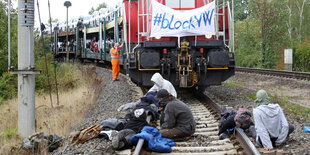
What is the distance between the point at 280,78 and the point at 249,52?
17.4 m

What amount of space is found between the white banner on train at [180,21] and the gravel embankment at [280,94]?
2.00 m

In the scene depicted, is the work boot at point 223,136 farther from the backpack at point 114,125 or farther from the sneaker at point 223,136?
the backpack at point 114,125

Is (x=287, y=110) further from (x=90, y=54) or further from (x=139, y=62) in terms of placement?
(x=90, y=54)

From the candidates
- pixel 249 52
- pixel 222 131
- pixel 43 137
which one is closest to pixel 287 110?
pixel 222 131

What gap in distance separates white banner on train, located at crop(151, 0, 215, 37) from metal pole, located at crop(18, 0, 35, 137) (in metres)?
3.21

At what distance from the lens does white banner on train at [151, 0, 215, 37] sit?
9328 mm

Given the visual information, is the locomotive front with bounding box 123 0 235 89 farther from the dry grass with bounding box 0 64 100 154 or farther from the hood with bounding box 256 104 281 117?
the hood with bounding box 256 104 281 117

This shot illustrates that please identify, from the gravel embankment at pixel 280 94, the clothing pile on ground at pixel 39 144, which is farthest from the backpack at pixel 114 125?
the gravel embankment at pixel 280 94

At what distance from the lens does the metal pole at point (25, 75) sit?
7.50m

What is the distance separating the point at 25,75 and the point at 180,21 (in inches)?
159

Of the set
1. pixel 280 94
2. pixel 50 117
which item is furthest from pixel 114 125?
pixel 280 94

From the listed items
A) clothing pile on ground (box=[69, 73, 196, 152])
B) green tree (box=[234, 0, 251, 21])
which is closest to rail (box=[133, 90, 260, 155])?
clothing pile on ground (box=[69, 73, 196, 152])

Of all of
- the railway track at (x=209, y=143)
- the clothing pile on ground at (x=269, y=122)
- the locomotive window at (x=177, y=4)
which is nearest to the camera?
the railway track at (x=209, y=143)

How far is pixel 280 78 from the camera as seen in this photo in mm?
16938
